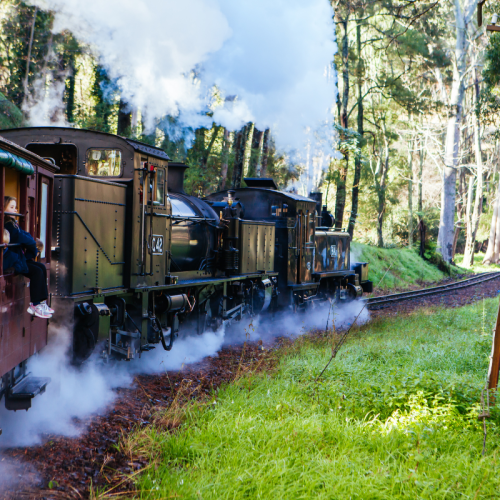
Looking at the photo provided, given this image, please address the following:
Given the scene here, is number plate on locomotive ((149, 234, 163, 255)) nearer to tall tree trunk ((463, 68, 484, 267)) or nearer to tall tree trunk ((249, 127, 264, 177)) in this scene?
tall tree trunk ((249, 127, 264, 177))

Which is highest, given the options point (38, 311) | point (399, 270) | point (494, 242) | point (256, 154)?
point (256, 154)

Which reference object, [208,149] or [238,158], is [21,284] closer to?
[238,158]

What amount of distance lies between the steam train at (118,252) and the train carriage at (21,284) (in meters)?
0.01

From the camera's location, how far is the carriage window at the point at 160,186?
7.64 meters

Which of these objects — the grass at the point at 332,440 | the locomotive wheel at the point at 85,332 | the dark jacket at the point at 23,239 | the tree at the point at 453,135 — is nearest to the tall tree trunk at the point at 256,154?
the grass at the point at 332,440

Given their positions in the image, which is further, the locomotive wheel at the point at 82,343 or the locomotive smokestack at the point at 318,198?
the locomotive smokestack at the point at 318,198

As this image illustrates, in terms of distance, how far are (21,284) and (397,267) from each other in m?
→ 21.2

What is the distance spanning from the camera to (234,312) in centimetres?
1059

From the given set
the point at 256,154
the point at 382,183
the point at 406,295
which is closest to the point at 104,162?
the point at 256,154

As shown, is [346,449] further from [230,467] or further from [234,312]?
[234,312]

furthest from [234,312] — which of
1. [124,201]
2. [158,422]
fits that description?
[158,422]

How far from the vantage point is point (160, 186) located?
25.3 ft

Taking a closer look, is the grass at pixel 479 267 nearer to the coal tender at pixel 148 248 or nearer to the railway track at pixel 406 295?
the railway track at pixel 406 295

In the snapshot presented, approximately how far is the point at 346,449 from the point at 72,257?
144 inches
